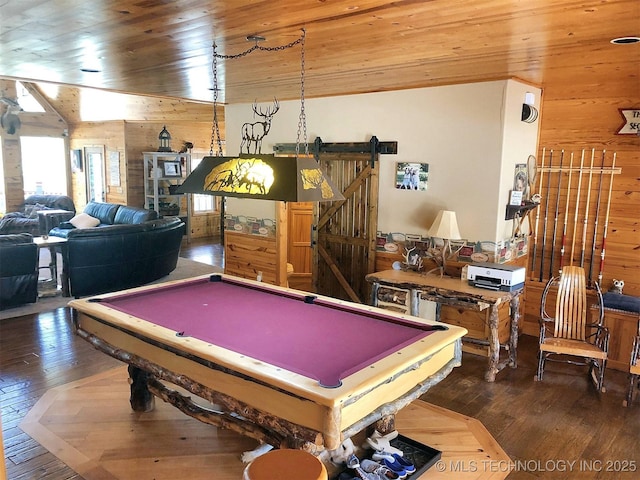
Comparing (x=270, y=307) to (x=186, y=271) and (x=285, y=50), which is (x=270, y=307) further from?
(x=186, y=271)

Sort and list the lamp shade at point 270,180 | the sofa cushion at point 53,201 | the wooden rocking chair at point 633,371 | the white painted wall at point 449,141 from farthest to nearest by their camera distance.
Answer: the sofa cushion at point 53,201, the white painted wall at point 449,141, the wooden rocking chair at point 633,371, the lamp shade at point 270,180

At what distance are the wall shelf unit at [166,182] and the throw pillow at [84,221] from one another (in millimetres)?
Result: 1378

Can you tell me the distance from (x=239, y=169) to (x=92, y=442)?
197 cm

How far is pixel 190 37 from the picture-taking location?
121 inches

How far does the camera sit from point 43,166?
453 inches

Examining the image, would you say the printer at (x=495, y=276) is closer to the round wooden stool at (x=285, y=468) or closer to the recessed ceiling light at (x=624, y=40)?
the recessed ceiling light at (x=624, y=40)

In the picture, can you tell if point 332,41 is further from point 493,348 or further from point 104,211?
point 104,211

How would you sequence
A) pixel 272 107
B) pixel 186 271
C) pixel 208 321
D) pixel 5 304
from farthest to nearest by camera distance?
pixel 186 271 → pixel 272 107 → pixel 5 304 → pixel 208 321

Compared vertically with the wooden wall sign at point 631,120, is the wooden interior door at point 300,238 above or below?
below

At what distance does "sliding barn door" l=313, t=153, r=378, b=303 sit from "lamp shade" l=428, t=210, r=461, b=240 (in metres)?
0.91

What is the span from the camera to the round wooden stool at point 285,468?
1192mm

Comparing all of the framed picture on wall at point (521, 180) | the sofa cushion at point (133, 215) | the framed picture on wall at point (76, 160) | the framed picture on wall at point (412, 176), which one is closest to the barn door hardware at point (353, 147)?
the framed picture on wall at point (412, 176)

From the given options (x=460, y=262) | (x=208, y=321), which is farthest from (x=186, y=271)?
(x=208, y=321)

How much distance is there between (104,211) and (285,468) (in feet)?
30.3
